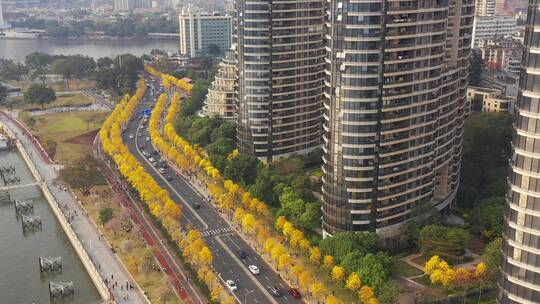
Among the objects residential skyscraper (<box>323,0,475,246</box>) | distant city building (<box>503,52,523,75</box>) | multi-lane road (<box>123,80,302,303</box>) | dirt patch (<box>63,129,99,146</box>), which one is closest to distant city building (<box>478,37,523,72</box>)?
distant city building (<box>503,52,523,75</box>)

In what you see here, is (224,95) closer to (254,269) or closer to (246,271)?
(246,271)

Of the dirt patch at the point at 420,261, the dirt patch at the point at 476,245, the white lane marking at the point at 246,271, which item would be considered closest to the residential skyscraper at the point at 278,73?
the white lane marking at the point at 246,271

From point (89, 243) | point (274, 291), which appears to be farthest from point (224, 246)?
point (89, 243)

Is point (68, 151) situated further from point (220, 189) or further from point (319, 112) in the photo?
point (319, 112)

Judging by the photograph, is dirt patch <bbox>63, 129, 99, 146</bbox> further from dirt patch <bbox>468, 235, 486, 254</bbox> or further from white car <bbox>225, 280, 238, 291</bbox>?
dirt patch <bbox>468, 235, 486, 254</bbox>

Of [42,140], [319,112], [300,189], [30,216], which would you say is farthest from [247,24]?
[42,140]
